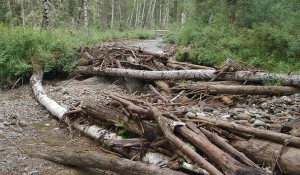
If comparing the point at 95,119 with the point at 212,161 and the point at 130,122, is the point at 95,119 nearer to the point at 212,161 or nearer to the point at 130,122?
the point at 130,122

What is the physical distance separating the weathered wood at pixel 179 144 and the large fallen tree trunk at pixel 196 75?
369cm

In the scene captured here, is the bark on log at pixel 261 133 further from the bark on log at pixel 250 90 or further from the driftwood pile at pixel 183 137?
the bark on log at pixel 250 90

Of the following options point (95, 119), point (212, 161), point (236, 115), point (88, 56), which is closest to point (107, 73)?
point (88, 56)

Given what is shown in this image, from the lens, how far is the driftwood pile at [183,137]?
336 cm

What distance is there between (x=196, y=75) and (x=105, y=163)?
481 centimetres

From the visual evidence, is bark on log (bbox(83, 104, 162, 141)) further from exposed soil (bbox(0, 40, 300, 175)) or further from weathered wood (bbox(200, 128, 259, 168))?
weathered wood (bbox(200, 128, 259, 168))

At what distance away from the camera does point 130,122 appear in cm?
484

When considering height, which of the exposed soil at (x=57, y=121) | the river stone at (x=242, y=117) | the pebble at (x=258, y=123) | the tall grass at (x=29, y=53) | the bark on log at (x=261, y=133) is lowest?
the exposed soil at (x=57, y=121)

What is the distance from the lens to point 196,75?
25.8 ft

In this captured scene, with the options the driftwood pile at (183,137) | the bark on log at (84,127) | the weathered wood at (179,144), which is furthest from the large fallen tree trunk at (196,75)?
the weathered wood at (179,144)

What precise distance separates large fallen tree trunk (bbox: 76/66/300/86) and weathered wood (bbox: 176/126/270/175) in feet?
12.3

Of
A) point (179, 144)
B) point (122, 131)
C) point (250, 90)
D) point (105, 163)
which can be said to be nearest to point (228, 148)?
point (179, 144)

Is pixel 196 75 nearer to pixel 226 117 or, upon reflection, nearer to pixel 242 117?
pixel 226 117

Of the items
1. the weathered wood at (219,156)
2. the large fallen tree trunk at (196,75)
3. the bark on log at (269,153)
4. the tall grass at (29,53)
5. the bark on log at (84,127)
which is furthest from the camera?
the tall grass at (29,53)
